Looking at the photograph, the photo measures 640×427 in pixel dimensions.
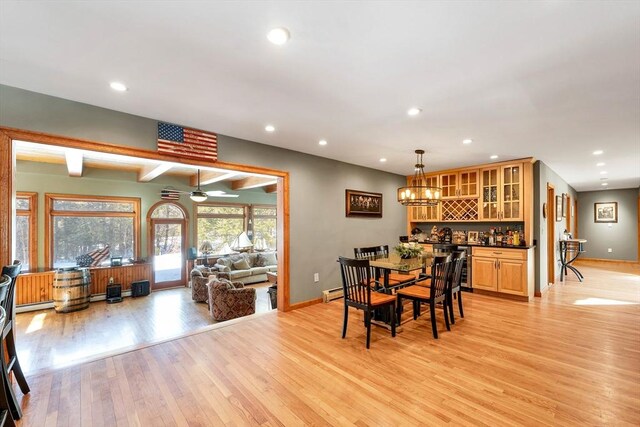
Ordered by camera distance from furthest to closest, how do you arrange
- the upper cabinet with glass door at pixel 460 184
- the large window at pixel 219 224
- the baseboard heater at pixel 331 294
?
the large window at pixel 219 224
the upper cabinet with glass door at pixel 460 184
the baseboard heater at pixel 331 294

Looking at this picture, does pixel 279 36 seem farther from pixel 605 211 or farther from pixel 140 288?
pixel 605 211

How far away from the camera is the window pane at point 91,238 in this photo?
606 cm

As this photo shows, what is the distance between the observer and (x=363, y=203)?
589 centimetres

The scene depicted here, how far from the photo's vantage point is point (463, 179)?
6055mm

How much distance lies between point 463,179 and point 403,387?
16.0 feet

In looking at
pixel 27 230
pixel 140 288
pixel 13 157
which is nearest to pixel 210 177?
pixel 140 288

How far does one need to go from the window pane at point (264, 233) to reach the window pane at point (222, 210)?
657 mm

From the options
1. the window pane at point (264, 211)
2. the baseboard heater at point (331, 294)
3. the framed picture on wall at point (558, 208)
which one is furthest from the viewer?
the window pane at point (264, 211)

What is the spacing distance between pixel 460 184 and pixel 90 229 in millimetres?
8390

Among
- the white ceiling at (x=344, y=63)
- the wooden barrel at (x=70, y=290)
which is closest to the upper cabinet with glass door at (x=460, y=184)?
the white ceiling at (x=344, y=63)

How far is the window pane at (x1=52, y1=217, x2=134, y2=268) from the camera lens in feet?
19.9

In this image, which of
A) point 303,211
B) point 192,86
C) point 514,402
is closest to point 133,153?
point 192,86

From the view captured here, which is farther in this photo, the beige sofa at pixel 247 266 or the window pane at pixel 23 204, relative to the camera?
the beige sofa at pixel 247 266

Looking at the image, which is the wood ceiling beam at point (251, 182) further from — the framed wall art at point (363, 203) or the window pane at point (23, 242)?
the window pane at point (23, 242)
